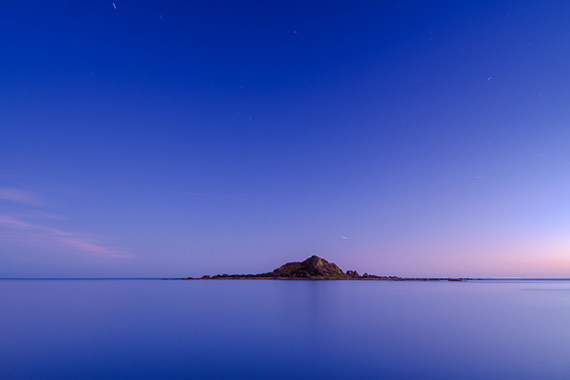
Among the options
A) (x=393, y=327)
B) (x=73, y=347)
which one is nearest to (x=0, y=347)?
(x=73, y=347)

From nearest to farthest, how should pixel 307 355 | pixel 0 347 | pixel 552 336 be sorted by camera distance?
pixel 307 355 < pixel 0 347 < pixel 552 336

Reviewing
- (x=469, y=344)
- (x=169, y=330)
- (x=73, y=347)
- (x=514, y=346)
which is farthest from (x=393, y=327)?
(x=73, y=347)

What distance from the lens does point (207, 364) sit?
17.6 m

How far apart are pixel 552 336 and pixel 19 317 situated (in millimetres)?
54640

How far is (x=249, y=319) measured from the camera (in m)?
34.5

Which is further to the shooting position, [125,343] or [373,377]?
[125,343]

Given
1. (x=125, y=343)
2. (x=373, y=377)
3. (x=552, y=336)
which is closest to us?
(x=373, y=377)

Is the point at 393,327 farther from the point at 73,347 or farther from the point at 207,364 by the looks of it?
the point at 73,347

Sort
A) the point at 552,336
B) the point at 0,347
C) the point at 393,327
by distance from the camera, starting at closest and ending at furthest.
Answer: the point at 0,347
the point at 552,336
the point at 393,327

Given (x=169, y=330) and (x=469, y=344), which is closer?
(x=469, y=344)

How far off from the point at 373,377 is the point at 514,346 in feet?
46.7

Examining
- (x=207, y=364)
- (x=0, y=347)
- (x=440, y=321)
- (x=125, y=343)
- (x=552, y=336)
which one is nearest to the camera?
(x=207, y=364)

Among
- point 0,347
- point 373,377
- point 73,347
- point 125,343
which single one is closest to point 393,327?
point 373,377

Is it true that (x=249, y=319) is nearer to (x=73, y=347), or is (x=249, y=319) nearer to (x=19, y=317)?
(x=73, y=347)
